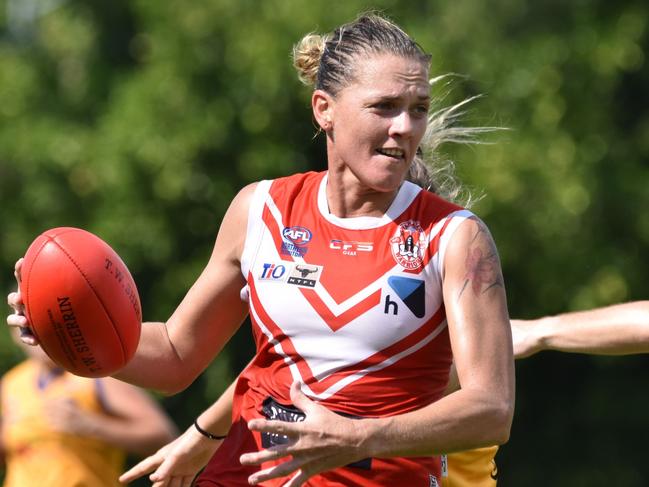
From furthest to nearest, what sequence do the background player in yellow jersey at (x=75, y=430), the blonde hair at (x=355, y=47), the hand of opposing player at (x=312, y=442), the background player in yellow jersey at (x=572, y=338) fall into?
the background player in yellow jersey at (x=75, y=430)
the background player in yellow jersey at (x=572, y=338)
the blonde hair at (x=355, y=47)
the hand of opposing player at (x=312, y=442)

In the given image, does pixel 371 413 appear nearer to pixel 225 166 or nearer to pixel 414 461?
pixel 414 461

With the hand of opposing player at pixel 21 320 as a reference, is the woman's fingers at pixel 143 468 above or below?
below

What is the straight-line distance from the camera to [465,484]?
4766mm

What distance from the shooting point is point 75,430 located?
22.4 ft

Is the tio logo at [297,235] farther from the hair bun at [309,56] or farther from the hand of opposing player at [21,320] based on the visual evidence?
the hand of opposing player at [21,320]

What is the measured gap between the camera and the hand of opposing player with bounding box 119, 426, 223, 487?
4.45 m

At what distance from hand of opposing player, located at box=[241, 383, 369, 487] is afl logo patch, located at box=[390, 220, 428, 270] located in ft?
1.92

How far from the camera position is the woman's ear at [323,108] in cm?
413

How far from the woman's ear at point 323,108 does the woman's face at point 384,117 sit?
0.11 m

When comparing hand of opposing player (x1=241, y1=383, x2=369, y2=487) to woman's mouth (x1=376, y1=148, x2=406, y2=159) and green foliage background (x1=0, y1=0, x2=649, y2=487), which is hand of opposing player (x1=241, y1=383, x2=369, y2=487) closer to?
woman's mouth (x1=376, y1=148, x2=406, y2=159)

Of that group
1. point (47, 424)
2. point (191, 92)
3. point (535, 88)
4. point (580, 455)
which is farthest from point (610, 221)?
point (47, 424)

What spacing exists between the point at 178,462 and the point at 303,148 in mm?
9411

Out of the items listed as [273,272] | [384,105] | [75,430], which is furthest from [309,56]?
[75,430]

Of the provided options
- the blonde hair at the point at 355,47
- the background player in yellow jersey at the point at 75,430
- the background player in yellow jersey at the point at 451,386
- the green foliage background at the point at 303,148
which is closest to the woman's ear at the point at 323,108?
the blonde hair at the point at 355,47
